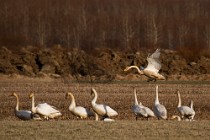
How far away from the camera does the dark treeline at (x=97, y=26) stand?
78.1 m

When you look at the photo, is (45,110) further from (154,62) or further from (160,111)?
(154,62)

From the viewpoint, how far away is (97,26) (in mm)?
84375

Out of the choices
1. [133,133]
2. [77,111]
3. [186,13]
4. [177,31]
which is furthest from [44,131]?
[186,13]

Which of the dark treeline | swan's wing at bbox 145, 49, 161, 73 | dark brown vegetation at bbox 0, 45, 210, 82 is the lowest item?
dark brown vegetation at bbox 0, 45, 210, 82

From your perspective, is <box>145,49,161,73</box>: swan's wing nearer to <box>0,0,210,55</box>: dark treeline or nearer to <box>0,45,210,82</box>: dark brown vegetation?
<box>0,45,210,82</box>: dark brown vegetation

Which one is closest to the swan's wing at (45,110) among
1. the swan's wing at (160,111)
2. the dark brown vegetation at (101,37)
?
the swan's wing at (160,111)

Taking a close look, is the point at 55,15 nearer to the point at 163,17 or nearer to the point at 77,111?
the point at 163,17

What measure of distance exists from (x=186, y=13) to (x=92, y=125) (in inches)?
3280

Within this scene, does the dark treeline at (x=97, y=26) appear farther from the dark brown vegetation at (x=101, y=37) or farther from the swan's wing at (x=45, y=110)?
the swan's wing at (x=45, y=110)

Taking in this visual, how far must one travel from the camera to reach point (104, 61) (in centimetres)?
5981

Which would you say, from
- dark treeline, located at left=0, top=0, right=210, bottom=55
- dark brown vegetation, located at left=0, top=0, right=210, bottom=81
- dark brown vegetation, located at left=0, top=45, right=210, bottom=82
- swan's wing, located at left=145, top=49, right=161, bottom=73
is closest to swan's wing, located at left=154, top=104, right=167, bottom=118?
swan's wing, located at left=145, top=49, right=161, bottom=73

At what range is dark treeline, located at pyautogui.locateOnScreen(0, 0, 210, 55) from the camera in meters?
78.1

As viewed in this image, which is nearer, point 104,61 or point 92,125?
point 92,125

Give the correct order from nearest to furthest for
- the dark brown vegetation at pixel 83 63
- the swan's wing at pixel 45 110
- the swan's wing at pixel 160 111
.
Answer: the swan's wing at pixel 160 111 < the swan's wing at pixel 45 110 < the dark brown vegetation at pixel 83 63
